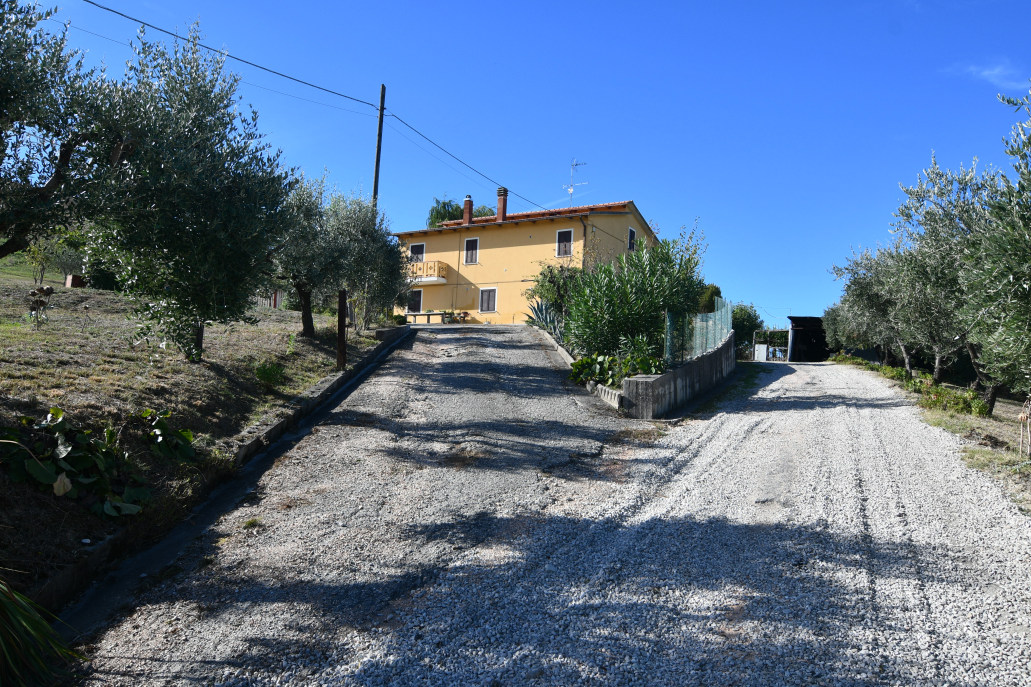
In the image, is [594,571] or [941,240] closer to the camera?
[594,571]

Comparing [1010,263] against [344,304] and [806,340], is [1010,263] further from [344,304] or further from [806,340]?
[806,340]

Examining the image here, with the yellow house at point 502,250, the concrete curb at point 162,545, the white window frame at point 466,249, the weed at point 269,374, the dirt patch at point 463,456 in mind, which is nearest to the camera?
the concrete curb at point 162,545

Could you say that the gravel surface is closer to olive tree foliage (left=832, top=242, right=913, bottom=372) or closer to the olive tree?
the olive tree

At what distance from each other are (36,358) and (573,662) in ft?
26.5

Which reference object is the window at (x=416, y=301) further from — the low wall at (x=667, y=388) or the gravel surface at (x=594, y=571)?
the gravel surface at (x=594, y=571)

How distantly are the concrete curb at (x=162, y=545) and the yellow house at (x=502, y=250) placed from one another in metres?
22.9

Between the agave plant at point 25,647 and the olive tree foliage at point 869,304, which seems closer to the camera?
the agave plant at point 25,647

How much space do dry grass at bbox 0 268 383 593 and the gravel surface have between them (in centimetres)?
77

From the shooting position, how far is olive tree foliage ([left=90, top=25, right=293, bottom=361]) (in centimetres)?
730

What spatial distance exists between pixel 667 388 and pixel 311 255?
866 cm

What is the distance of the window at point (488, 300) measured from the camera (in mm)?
35719

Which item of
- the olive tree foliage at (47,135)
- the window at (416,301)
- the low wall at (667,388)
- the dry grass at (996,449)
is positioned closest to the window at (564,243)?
the window at (416,301)

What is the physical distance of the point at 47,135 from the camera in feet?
21.6

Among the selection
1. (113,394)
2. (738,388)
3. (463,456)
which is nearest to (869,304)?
(738,388)
